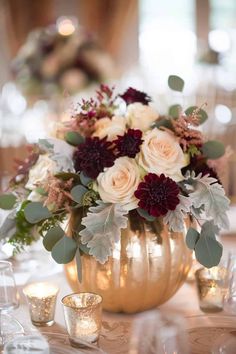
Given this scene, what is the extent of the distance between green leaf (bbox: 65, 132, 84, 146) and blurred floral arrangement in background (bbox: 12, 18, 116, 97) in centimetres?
447

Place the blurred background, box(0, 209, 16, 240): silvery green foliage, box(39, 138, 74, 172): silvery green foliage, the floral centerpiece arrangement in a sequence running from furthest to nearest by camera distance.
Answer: the blurred background, box(0, 209, 16, 240): silvery green foliage, box(39, 138, 74, 172): silvery green foliage, the floral centerpiece arrangement

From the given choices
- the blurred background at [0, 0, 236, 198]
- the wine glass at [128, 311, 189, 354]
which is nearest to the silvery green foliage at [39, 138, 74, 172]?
the wine glass at [128, 311, 189, 354]

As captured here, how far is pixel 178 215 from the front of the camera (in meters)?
0.98

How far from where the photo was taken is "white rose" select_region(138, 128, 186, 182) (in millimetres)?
1009

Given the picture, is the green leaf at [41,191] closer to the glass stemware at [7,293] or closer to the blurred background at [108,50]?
the glass stemware at [7,293]

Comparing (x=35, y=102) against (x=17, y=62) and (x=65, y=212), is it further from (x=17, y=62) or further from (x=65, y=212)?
(x=65, y=212)

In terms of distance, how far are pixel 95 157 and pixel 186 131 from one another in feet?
0.62

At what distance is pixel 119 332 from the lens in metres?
1.02

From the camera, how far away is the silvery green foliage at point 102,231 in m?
0.96

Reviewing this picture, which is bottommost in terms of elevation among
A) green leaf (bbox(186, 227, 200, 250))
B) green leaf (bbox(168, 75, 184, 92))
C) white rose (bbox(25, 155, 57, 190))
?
green leaf (bbox(186, 227, 200, 250))

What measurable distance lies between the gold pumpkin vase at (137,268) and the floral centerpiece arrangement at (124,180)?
0.03 metres

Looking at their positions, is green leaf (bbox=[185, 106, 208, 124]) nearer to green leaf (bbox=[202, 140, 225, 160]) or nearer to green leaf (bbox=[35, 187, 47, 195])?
green leaf (bbox=[202, 140, 225, 160])

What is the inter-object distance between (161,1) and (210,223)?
6.09m

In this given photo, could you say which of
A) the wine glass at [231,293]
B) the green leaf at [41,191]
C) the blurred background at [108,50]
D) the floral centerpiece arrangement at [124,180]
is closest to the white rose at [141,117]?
the floral centerpiece arrangement at [124,180]
